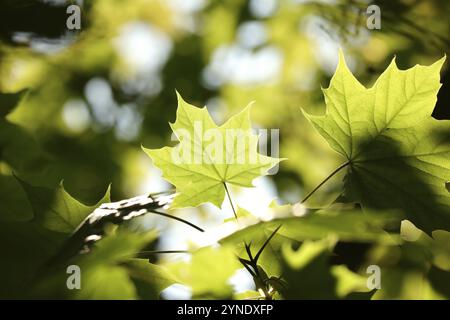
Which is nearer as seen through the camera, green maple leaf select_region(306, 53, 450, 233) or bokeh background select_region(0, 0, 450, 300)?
green maple leaf select_region(306, 53, 450, 233)

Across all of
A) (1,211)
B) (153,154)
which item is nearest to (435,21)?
(153,154)

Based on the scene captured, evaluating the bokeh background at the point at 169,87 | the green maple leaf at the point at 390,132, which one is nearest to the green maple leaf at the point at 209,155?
the green maple leaf at the point at 390,132

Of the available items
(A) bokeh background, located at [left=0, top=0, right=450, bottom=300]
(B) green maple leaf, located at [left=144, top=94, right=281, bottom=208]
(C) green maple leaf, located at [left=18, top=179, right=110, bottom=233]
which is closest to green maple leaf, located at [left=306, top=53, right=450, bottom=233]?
(B) green maple leaf, located at [left=144, top=94, right=281, bottom=208]

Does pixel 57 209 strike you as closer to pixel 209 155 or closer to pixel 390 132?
pixel 209 155

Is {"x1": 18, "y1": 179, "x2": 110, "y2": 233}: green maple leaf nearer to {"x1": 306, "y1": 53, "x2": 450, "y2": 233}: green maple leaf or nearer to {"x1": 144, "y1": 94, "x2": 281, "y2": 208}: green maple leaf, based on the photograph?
{"x1": 144, "y1": 94, "x2": 281, "y2": 208}: green maple leaf

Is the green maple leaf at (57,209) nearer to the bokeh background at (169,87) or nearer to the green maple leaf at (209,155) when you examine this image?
the green maple leaf at (209,155)

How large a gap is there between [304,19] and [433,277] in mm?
2925

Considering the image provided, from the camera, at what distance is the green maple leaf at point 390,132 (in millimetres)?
1031

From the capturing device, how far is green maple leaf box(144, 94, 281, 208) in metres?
1.02

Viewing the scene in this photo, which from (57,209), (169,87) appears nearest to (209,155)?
(57,209)

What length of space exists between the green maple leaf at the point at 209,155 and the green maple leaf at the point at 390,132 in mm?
135

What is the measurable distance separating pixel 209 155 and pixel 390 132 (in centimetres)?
34

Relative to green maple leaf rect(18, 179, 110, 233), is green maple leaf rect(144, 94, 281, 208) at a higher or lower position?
higher

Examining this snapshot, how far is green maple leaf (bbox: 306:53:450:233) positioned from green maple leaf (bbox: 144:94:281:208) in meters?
0.13
